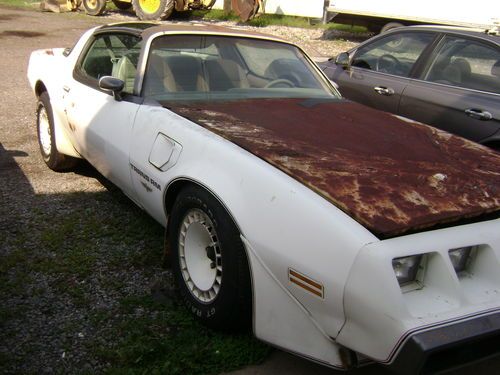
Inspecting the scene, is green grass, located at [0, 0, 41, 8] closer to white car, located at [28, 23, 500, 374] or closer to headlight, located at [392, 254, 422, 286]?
white car, located at [28, 23, 500, 374]

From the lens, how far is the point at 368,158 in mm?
2574

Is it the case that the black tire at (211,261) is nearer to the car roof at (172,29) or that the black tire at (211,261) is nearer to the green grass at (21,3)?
the car roof at (172,29)

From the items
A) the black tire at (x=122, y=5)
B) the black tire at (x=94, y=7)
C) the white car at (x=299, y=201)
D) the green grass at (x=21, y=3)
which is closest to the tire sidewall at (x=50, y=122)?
the white car at (x=299, y=201)

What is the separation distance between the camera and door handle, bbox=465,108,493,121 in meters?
4.17

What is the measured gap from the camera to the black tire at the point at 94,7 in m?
16.9

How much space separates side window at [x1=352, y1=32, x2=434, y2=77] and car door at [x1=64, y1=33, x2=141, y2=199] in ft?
8.68

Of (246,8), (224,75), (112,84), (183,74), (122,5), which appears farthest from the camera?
(122,5)

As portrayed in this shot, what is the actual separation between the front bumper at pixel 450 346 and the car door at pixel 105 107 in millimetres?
2135

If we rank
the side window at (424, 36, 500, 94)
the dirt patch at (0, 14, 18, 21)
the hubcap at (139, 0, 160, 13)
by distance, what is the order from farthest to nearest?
the hubcap at (139, 0, 160, 13) → the dirt patch at (0, 14, 18, 21) → the side window at (424, 36, 500, 94)

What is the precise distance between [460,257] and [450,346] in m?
0.46

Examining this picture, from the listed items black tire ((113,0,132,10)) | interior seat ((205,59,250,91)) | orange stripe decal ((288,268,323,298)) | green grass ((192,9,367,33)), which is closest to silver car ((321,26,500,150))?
interior seat ((205,59,250,91))

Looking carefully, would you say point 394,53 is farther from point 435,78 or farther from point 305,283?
point 305,283

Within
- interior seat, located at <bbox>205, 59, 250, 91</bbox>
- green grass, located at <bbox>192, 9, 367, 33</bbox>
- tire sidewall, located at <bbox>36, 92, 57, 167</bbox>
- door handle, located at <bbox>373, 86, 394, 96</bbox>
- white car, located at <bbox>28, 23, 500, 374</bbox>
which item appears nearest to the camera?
white car, located at <bbox>28, 23, 500, 374</bbox>

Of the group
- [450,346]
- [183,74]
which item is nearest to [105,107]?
[183,74]
